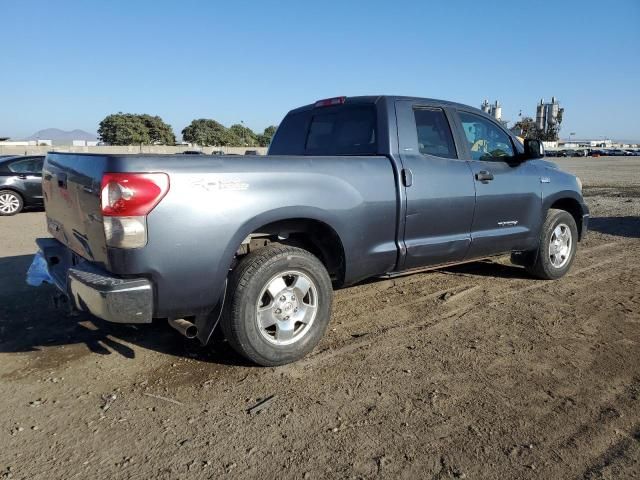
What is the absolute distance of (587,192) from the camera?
1756 cm

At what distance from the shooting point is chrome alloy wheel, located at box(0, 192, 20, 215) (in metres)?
12.3

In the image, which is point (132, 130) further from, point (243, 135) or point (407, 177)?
point (407, 177)

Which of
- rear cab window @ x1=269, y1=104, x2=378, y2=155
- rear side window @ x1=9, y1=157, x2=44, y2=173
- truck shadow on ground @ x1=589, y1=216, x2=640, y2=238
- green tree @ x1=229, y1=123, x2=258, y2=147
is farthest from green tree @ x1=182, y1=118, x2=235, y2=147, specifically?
rear cab window @ x1=269, y1=104, x2=378, y2=155

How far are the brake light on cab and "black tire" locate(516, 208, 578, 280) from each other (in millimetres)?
4288

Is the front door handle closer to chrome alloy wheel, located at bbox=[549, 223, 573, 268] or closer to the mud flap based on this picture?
chrome alloy wheel, located at bbox=[549, 223, 573, 268]

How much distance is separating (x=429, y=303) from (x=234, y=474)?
2978 millimetres

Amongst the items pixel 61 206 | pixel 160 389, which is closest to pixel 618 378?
pixel 160 389

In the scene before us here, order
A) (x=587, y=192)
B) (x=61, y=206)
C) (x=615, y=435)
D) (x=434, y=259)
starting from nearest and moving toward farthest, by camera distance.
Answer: (x=615, y=435)
(x=61, y=206)
(x=434, y=259)
(x=587, y=192)

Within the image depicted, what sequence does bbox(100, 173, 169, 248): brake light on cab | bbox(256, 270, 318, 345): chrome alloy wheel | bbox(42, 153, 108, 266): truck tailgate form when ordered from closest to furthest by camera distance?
bbox(100, 173, 169, 248): brake light on cab, bbox(42, 153, 108, 266): truck tailgate, bbox(256, 270, 318, 345): chrome alloy wheel

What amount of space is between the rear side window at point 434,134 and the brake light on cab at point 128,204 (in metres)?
2.43

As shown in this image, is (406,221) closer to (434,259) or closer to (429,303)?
(434,259)

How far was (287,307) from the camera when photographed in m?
3.66

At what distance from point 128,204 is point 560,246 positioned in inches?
192

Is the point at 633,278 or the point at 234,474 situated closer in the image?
the point at 234,474
